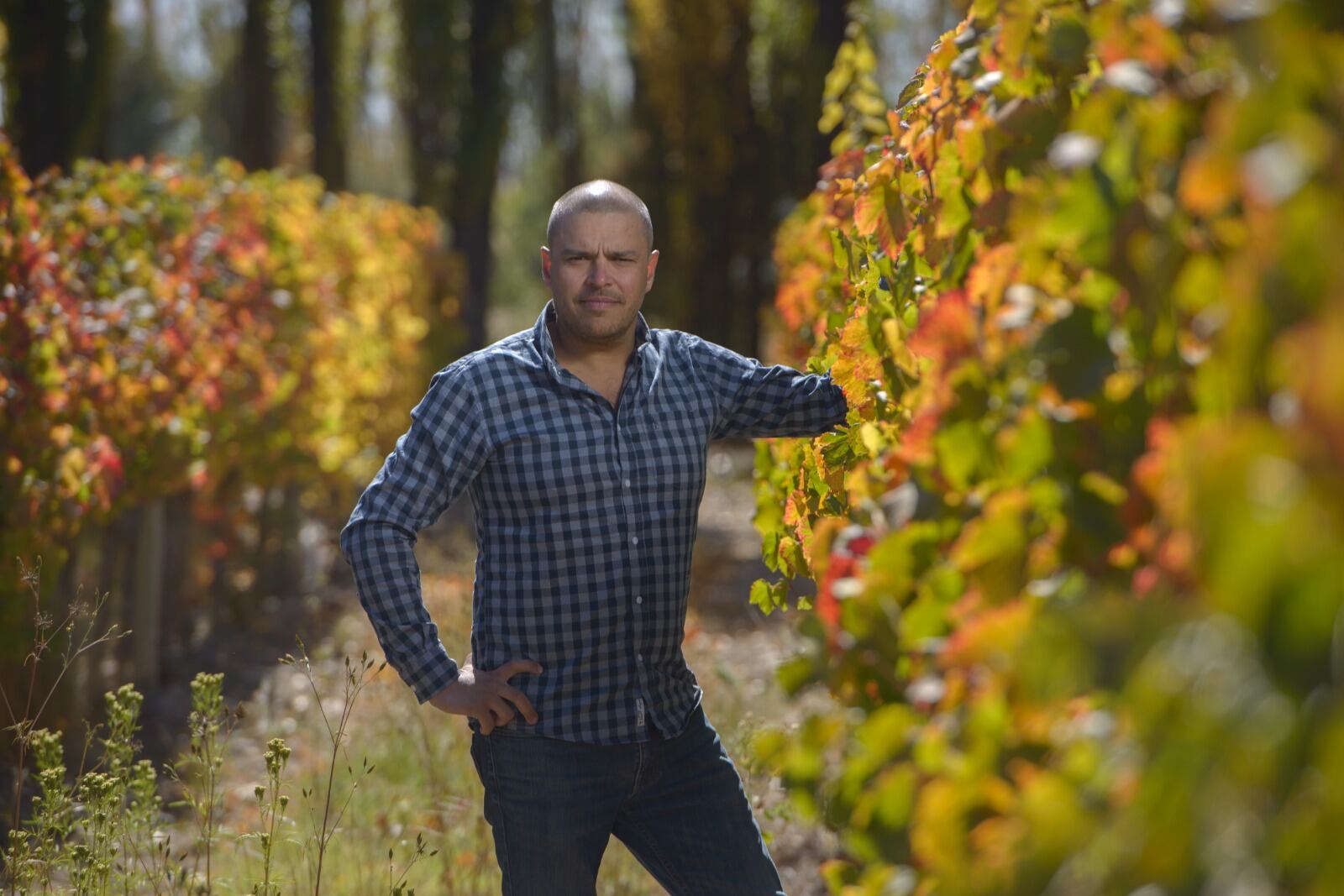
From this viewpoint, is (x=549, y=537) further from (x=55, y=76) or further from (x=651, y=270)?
(x=55, y=76)

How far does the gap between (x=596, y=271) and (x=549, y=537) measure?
0.54 meters

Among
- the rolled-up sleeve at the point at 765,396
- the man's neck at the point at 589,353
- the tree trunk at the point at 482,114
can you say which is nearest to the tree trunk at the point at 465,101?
the tree trunk at the point at 482,114

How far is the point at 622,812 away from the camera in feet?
9.24

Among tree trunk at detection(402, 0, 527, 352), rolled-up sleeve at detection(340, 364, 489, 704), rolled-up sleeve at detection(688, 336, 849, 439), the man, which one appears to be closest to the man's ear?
the man

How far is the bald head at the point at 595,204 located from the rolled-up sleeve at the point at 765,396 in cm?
34

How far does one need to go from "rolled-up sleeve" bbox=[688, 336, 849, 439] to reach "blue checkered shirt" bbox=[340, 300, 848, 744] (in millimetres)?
230

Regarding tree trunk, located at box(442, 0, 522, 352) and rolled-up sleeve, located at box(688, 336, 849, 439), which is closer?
rolled-up sleeve, located at box(688, 336, 849, 439)

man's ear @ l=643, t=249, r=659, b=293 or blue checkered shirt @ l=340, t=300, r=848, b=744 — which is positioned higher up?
man's ear @ l=643, t=249, r=659, b=293

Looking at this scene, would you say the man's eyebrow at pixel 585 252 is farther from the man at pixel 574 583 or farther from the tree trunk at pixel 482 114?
the tree trunk at pixel 482 114

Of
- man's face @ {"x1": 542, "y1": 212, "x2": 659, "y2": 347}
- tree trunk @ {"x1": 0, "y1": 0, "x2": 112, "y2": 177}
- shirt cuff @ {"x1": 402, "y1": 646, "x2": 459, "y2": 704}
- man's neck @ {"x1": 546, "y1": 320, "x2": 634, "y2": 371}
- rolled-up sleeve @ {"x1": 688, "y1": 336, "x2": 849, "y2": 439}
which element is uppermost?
tree trunk @ {"x1": 0, "y1": 0, "x2": 112, "y2": 177}

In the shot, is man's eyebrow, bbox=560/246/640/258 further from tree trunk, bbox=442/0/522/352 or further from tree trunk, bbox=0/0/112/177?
tree trunk, bbox=442/0/522/352

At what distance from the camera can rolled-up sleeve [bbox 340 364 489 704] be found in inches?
104

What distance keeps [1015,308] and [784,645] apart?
6158 mm

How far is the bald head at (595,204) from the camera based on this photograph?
279 cm
